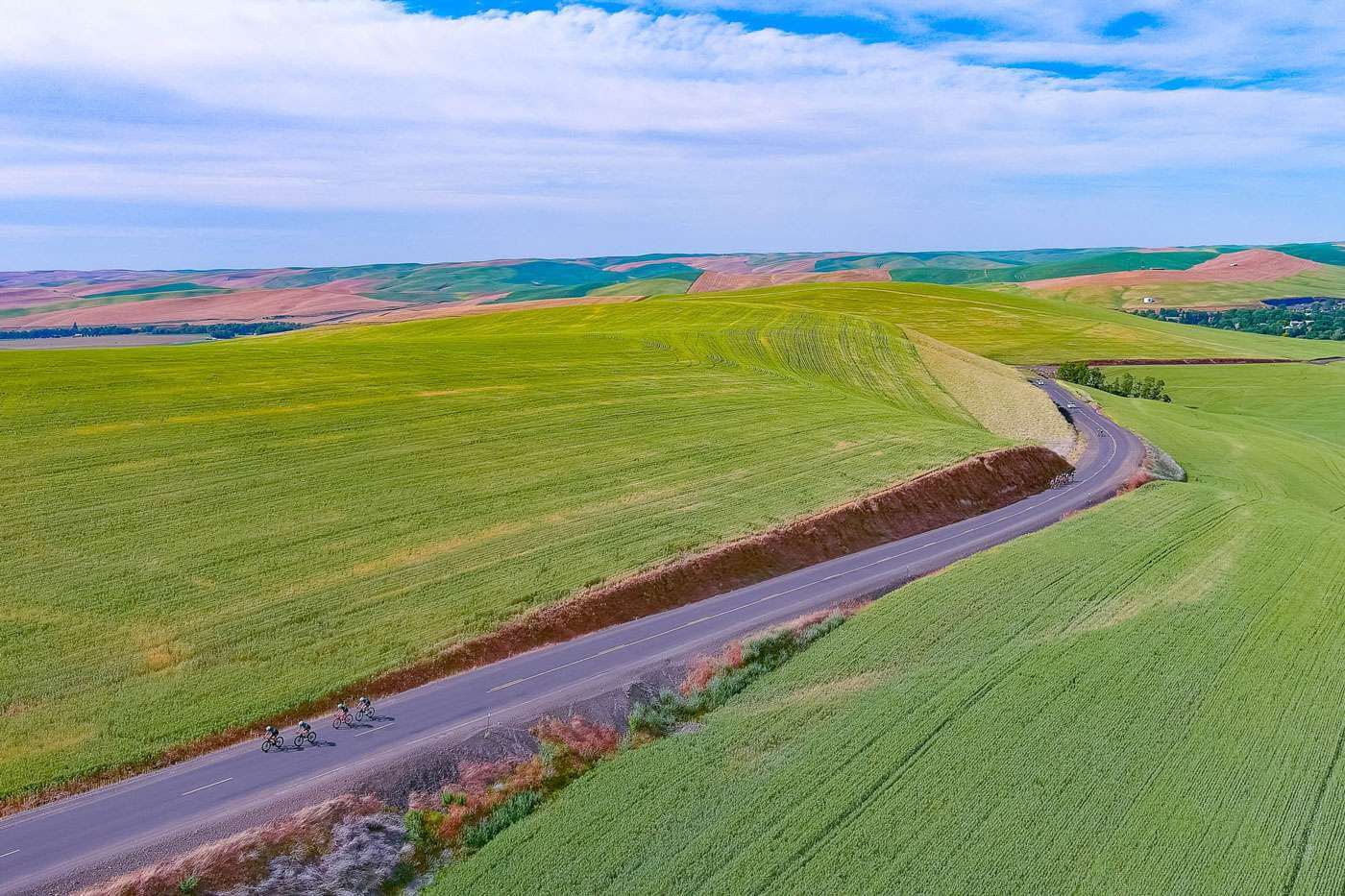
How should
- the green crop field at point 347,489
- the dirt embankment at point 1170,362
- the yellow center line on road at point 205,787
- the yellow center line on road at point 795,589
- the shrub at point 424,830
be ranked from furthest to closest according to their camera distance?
the dirt embankment at point 1170,362
the yellow center line on road at point 795,589
the green crop field at point 347,489
the yellow center line on road at point 205,787
the shrub at point 424,830

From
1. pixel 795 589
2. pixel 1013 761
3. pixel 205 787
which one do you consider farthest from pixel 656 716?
pixel 205 787

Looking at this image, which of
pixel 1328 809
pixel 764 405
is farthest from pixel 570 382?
pixel 1328 809

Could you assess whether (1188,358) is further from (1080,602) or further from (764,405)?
(1080,602)

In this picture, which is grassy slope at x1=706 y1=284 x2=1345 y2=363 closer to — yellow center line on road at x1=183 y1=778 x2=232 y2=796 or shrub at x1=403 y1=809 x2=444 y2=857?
shrub at x1=403 y1=809 x2=444 y2=857

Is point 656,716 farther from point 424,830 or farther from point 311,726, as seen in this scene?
point 311,726

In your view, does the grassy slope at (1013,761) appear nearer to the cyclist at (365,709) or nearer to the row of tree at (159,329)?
the cyclist at (365,709)

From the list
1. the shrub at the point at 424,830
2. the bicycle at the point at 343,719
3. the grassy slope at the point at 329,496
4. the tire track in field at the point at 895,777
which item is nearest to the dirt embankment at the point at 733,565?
the grassy slope at the point at 329,496
